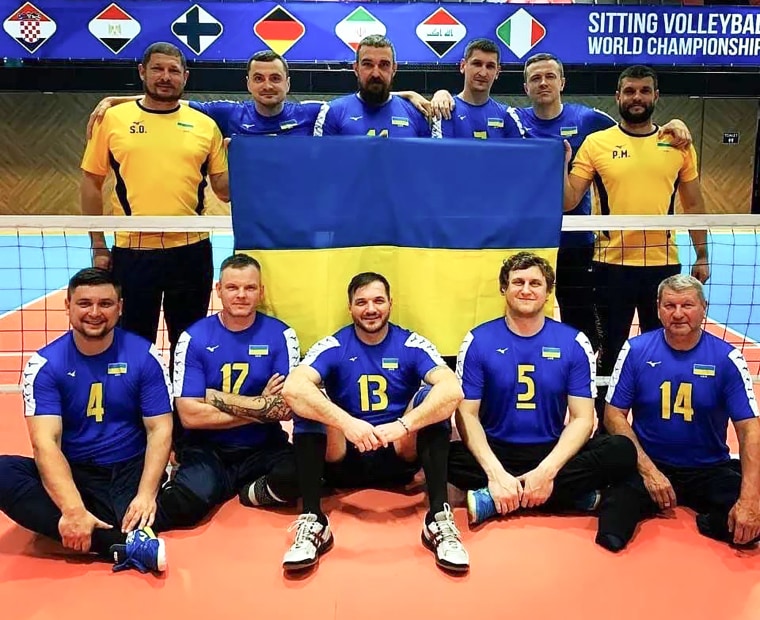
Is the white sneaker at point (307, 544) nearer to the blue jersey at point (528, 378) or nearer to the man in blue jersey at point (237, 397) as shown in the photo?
the man in blue jersey at point (237, 397)

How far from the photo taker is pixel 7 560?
12.3ft

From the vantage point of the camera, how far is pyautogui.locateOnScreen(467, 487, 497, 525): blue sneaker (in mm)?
4082

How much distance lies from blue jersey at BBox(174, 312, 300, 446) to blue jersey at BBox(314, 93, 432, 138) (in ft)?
5.38

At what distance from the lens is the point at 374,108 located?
5.24 m

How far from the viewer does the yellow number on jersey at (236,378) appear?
441 centimetres

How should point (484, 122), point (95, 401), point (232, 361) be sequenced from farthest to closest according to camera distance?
point (484, 122) < point (232, 361) < point (95, 401)

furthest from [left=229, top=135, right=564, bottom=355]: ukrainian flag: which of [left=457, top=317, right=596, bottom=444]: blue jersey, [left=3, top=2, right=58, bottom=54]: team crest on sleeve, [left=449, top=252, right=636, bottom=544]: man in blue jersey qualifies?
[left=3, top=2, right=58, bottom=54]: team crest on sleeve

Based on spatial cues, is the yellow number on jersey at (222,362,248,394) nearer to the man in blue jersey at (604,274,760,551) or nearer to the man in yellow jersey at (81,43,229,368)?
the man in yellow jersey at (81,43,229,368)

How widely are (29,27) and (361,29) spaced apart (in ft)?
20.3

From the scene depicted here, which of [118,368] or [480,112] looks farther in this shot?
[480,112]

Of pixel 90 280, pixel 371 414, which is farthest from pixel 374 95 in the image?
pixel 90 280

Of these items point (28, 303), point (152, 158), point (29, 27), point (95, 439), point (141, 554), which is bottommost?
point (141, 554)

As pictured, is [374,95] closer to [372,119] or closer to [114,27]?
[372,119]

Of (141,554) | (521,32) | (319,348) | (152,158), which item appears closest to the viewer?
(141,554)
